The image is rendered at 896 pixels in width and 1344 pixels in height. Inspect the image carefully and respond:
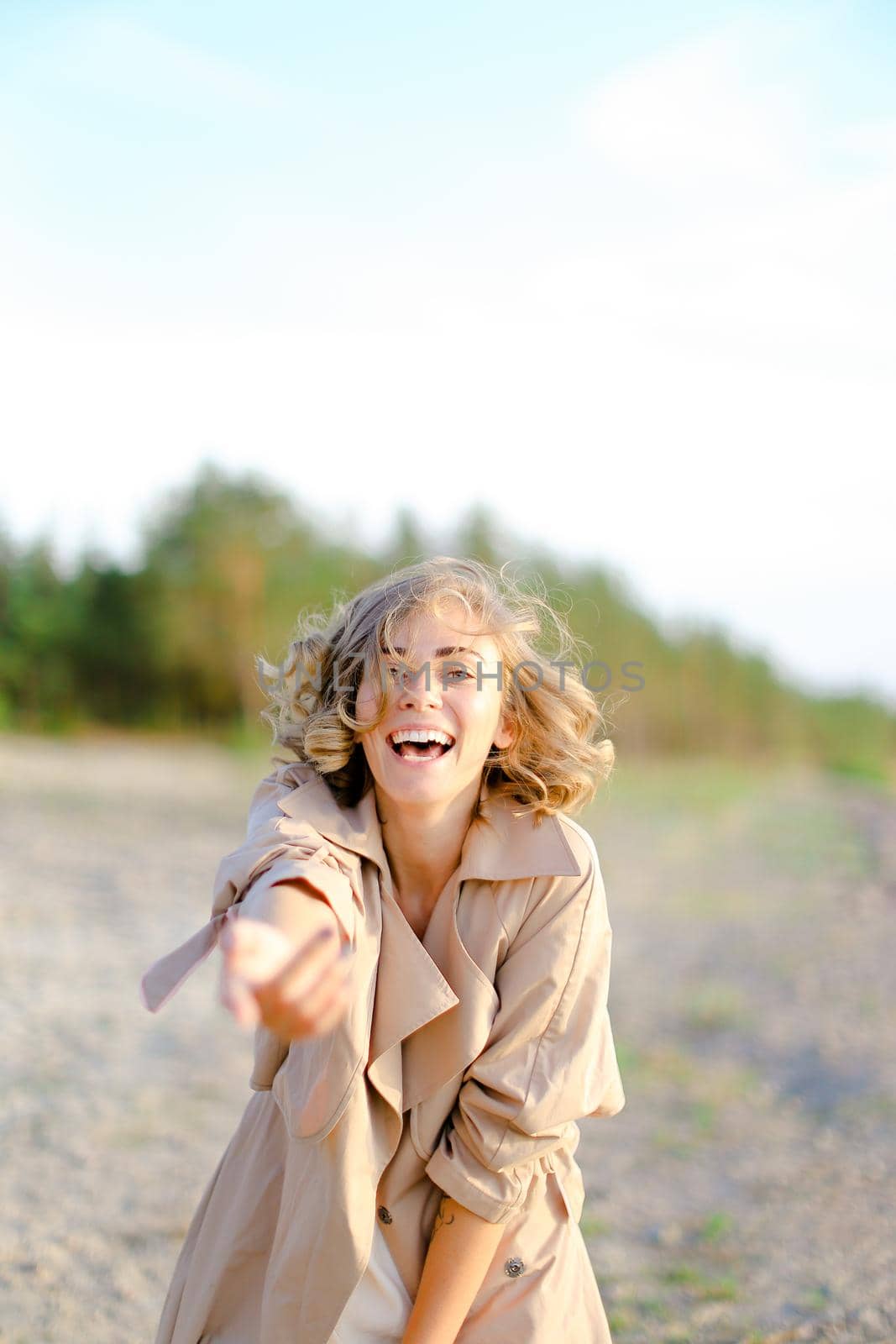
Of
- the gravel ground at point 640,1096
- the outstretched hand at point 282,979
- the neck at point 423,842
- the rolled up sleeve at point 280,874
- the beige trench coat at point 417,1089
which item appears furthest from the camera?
the gravel ground at point 640,1096

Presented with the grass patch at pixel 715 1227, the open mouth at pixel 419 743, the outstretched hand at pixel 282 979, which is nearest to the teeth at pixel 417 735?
the open mouth at pixel 419 743

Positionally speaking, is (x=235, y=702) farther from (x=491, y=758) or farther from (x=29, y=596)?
(x=491, y=758)

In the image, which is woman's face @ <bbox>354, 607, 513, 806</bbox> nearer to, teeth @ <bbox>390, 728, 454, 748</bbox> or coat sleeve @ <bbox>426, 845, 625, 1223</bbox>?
teeth @ <bbox>390, 728, 454, 748</bbox>

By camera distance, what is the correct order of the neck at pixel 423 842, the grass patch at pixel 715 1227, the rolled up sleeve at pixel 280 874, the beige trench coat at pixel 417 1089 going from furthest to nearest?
the grass patch at pixel 715 1227 < the neck at pixel 423 842 < the beige trench coat at pixel 417 1089 < the rolled up sleeve at pixel 280 874

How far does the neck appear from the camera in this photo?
1.83 meters

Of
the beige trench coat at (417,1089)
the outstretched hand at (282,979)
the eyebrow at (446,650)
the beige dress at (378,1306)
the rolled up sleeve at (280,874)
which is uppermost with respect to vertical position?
the eyebrow at (446,650)

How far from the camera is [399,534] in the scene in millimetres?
17172

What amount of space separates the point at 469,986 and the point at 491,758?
0.43 metres

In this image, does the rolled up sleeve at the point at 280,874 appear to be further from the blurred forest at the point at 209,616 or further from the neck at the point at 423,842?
the blurred forest at the point at 209,616

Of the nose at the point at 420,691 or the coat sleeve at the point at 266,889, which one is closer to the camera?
the coat sleeve at the point at 266,889

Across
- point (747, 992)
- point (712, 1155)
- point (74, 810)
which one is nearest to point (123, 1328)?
point (712, 1155)

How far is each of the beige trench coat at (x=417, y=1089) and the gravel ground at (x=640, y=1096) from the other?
1274mm

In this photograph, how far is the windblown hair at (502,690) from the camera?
1889 mm

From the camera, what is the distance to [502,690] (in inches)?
77.0
